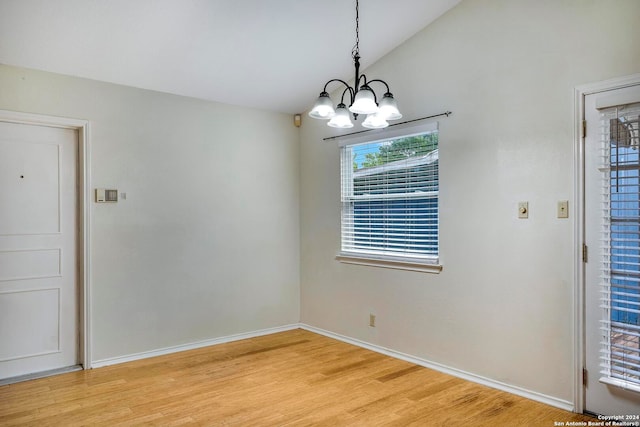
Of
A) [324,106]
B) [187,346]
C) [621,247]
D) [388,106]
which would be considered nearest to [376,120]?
[388,106]

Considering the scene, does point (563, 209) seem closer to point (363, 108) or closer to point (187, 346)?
point (363, 108)

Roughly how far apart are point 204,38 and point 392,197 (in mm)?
2179

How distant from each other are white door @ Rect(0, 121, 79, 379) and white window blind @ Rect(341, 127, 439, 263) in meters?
2.64

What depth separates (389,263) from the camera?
4121mm

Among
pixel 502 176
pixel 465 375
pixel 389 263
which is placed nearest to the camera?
pixel 502 176

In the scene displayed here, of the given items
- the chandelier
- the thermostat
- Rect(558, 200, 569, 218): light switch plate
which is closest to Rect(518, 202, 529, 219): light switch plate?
Rect(558, 200, 569, 218): light switch plate

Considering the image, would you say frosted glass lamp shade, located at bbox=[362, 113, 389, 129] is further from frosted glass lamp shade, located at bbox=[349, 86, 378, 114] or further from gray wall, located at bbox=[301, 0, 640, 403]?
gray wall, located at bbox=[301, 0, 640, 403]

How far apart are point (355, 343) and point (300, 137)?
247 centimetres

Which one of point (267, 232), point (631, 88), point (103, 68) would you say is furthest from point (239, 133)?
point (631, 88)

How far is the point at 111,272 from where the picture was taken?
3875mm

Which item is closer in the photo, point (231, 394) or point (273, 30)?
point (231, 394)

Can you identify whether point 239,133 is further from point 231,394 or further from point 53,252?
point 231,394

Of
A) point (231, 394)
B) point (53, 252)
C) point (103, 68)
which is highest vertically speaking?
point (103, 68)

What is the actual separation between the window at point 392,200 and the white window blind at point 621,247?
131 centimetres
